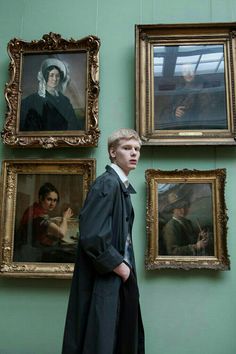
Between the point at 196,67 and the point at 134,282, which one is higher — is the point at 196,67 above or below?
above

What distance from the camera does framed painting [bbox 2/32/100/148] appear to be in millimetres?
3186

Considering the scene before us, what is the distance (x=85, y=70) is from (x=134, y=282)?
1972 mm

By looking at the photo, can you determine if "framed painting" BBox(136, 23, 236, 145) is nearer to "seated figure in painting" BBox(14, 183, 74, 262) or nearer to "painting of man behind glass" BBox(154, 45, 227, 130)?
"painting of man behind glass" BBox(154, 45, 227, 130)

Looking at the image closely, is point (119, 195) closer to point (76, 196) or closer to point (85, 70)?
point (76, 196)

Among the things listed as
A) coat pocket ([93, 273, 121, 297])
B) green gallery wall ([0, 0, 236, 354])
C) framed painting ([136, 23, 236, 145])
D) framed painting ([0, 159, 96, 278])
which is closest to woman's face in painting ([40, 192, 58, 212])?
framed painting ([0, 159, 96, 278])

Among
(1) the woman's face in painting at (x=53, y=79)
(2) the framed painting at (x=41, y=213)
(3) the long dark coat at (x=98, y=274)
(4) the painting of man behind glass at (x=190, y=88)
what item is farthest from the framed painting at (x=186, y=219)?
(1) the woman's face in painting at (x=53, y=79)

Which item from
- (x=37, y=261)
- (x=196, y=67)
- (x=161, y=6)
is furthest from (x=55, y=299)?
(x=161, y=6)

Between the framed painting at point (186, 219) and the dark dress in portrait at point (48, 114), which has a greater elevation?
the dark dress in portrait at point (48, 114)

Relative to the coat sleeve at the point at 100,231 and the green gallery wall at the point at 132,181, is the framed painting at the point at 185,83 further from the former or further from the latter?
the coat sleeve at the point at 100,231

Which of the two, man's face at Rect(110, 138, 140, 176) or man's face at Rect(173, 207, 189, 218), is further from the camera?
man's face at Rect(173, 207, 189, 218)

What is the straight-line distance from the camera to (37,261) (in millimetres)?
3107

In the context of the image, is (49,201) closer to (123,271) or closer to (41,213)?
(41,213)

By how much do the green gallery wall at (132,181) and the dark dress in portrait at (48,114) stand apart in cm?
20

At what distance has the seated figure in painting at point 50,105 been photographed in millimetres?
3221
